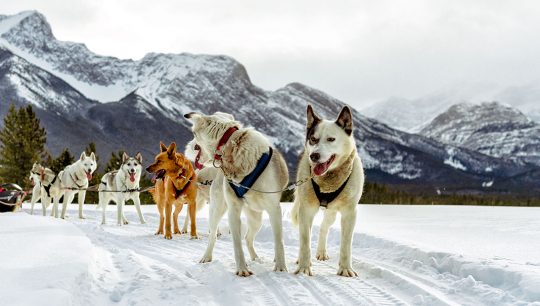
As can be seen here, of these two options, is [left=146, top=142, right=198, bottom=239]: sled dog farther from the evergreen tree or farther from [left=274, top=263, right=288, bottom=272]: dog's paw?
the evergreen tree

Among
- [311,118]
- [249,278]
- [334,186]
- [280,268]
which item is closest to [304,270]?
[280,268]

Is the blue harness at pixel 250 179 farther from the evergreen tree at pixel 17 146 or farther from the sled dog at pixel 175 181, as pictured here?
the evergreen tree at pixel 17 146

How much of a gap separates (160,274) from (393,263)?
127 inches

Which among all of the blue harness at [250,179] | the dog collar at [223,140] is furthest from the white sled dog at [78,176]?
the blue harness at [250,179]

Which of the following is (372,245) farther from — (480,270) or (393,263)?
(480,270)

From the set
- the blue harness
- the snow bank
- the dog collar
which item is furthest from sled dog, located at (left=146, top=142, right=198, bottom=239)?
the blue harness

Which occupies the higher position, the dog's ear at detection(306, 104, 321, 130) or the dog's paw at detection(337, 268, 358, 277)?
the dog's ear at detection(306, 104, 321, 130)

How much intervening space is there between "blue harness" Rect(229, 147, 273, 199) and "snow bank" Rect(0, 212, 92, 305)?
191 cm

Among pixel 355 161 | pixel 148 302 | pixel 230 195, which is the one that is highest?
pixel 355 161

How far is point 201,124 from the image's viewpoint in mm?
6793

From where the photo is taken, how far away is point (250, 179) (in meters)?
6.12

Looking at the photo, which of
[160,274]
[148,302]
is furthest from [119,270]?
[148,302]

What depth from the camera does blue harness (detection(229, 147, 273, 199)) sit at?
6117 millimetres

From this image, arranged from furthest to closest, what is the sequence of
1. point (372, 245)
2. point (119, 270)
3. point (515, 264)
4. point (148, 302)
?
point (372, 245) → point (119, 270) → point (515, 264) → point (148, 302)
